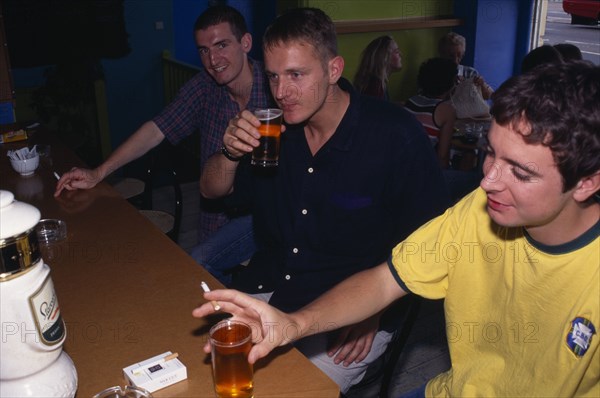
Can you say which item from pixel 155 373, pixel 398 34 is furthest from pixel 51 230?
pixel 398 34

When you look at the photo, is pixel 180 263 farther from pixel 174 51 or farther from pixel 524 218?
pixel 174 51

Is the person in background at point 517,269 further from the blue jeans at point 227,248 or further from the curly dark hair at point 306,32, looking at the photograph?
the blue jeans at point 227,248

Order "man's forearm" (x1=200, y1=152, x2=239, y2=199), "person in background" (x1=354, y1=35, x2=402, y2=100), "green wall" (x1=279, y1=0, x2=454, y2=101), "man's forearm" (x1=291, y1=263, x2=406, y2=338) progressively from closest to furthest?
"man's forearm" (x1=291, y1=263, x2=406, y2=338)
"man's forearm" (x1=200, y1=152, x2=239, y2=199)
"person in background" (x1=354, y1=35, x2=402, y2=100)
"green wall" (x1=279, y1=0, x2=454, y2=101)

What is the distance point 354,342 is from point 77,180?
4.22ft

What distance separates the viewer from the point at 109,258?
1.80 m

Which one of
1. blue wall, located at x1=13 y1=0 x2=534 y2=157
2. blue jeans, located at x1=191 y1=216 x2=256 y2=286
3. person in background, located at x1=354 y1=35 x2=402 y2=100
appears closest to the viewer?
blue jeans, located at x1=191 y1=216 x2=256 y2=286

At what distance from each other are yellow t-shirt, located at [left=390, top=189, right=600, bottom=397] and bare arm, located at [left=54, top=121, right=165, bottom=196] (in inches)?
55.2

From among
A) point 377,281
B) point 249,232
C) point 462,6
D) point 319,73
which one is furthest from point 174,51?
point 377,281

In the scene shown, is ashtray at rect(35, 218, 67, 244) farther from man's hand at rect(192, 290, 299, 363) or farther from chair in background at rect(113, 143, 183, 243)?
man's hand at rect(192, 290, 299, 363)

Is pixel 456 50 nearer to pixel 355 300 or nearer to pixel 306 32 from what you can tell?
pixel 306 32

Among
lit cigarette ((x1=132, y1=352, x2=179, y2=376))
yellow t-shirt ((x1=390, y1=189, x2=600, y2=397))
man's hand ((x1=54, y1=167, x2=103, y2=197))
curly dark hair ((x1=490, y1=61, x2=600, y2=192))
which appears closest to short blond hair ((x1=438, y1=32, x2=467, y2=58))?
man's hand ((x1=54, y1=167, x2=103, y2=197))

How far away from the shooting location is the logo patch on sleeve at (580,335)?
1.20 metres

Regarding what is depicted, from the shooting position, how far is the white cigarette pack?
1224mm

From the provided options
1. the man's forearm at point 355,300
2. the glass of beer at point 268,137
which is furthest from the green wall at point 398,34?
the man's forearm at point 355,300
